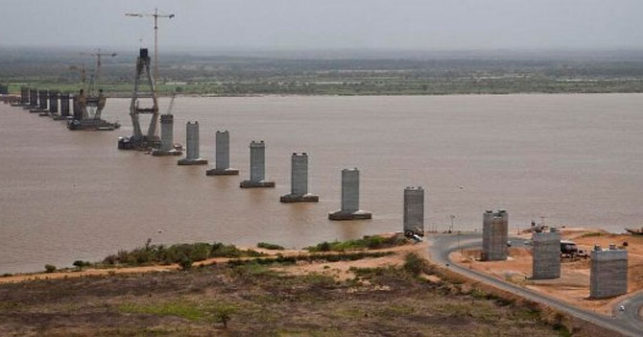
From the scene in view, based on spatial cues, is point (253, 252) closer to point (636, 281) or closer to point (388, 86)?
point (636, 281)

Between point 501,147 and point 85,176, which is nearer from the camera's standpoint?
point 85,176

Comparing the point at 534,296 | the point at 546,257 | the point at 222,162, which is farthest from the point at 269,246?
the point at 222,162

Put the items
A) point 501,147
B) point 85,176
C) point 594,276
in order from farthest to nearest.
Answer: point 501,147, point 85,176, point 594,276

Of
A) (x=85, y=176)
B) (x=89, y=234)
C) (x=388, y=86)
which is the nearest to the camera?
(x=89, y=234)

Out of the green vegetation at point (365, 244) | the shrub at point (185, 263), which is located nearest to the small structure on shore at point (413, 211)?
the green vegetation at point (365, 244)

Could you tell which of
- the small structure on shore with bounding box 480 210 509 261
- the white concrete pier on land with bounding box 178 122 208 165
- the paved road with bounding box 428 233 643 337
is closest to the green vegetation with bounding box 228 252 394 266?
the paved road with bounding box 428 233 643 337

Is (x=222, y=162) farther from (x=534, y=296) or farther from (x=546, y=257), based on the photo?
(x=534, y=296)

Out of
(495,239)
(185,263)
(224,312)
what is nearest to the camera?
(224,312)

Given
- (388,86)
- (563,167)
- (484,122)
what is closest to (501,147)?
(563,167)
